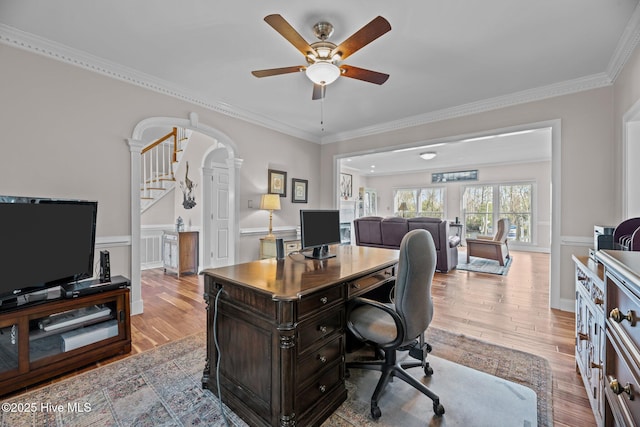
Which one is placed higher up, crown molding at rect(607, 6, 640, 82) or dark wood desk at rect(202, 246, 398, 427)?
crown molding at rect(607, 6, 640, 82)

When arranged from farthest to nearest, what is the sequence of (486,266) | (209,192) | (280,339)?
(486,266)
(209,192)
(280,339)

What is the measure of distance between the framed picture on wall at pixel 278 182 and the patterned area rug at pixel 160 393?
9.44 feet

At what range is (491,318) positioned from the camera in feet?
9.80

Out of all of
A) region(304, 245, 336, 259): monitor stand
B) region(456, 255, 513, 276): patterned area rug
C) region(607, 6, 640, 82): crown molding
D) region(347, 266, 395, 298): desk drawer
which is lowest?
region(456, 255, 513, 276): patterned area rug

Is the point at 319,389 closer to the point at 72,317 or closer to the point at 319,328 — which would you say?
the point at 319,328

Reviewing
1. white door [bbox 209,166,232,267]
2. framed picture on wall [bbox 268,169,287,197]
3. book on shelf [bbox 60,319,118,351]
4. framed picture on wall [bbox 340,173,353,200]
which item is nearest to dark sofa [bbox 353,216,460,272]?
framed picture on wall [bbox 268,169,287,197]

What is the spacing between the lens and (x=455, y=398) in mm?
1732

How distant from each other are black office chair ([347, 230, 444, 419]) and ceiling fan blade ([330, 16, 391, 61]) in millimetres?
1300

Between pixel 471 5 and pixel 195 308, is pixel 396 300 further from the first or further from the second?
pixel 195 308

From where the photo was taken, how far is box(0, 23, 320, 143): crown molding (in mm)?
2328

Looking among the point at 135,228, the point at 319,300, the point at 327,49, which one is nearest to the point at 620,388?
the point at 319,300

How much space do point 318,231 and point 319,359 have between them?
98 cm

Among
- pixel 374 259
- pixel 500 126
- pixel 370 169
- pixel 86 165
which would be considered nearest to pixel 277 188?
pixel 86 165

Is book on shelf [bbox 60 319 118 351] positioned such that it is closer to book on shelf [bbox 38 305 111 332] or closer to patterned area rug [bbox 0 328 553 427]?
book on shelf [bbox 38 305 111 332]
